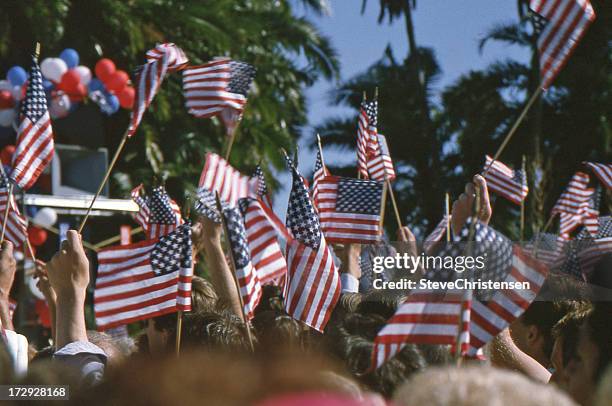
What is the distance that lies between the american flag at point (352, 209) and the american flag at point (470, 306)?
2212 millimetres

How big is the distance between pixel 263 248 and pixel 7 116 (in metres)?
8.54

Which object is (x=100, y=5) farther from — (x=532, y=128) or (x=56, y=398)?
(x=56, y=398)

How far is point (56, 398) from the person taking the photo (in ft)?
4.89

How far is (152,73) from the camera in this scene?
6.01 m

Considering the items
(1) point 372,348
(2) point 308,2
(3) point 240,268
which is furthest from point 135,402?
(2) point 308,2

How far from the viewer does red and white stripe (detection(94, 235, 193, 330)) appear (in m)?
4.42

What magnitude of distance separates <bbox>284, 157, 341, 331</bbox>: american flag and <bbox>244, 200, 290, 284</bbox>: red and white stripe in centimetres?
45

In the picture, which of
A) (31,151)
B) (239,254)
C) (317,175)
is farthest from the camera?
(317,175)

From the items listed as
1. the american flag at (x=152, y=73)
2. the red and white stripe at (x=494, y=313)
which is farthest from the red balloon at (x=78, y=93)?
the red and white stripe at (x=494, y=313)

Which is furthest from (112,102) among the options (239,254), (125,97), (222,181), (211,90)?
(239,254)

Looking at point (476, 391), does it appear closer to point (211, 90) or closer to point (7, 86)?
point (211, 90)

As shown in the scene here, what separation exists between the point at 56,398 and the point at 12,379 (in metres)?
0.12

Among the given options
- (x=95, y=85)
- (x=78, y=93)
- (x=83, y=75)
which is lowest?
(x=78, y=93)

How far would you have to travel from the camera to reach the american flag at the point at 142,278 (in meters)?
4.34
